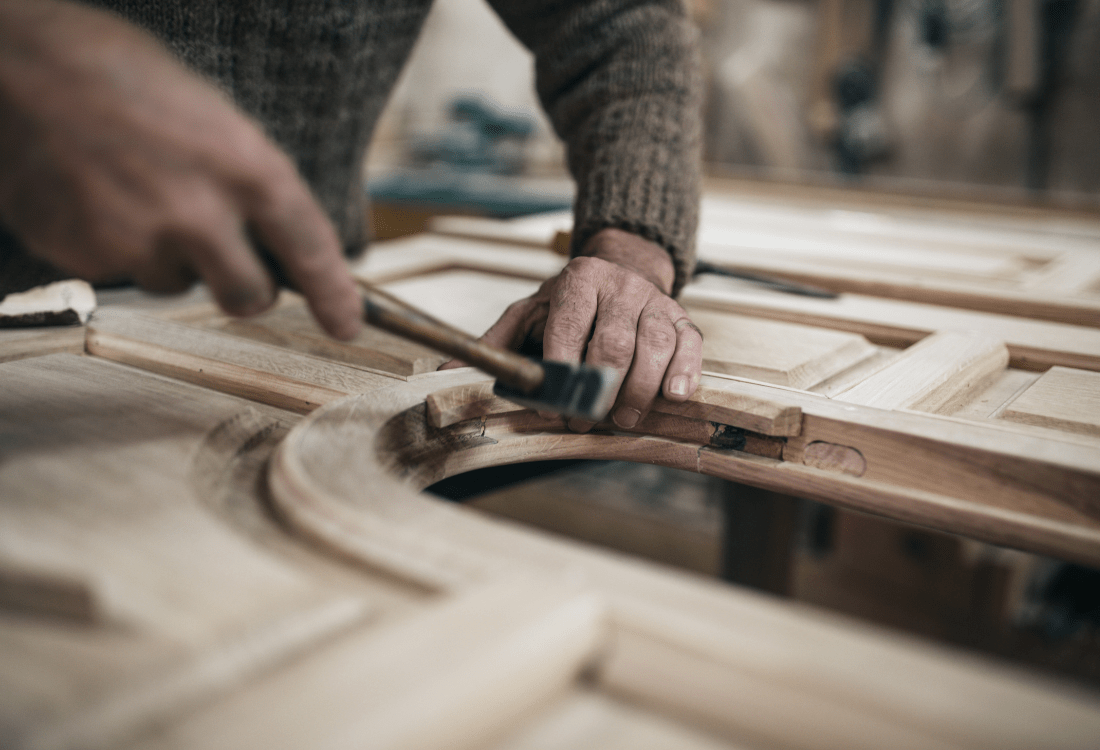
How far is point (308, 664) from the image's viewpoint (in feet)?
1.24

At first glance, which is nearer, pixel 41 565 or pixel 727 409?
pixel 41 565

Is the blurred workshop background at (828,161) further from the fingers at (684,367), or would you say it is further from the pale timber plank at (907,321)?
the pale timber plank at (907,321)

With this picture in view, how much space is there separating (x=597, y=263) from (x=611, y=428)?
0.66 ft

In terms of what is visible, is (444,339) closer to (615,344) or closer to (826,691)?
(615,344)

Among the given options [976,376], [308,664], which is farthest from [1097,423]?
[308,664]

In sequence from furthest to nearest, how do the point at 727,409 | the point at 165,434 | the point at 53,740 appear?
the point at 727,409
the point at 165,434
the point at 53,740

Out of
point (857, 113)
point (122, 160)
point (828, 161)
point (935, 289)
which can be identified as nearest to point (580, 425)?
point (122, 160)

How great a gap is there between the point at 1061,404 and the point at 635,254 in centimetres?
52

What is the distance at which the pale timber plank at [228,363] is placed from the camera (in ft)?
2.62

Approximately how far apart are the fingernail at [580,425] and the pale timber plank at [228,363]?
0.20m

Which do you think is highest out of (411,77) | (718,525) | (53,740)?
(411,77)

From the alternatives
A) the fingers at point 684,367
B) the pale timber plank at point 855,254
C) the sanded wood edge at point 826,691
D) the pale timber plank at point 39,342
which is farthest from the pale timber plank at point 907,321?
the pale timber plank at point 39,342

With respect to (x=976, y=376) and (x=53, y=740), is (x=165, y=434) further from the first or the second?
(x=976, y=376)

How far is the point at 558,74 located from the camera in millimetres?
1341
